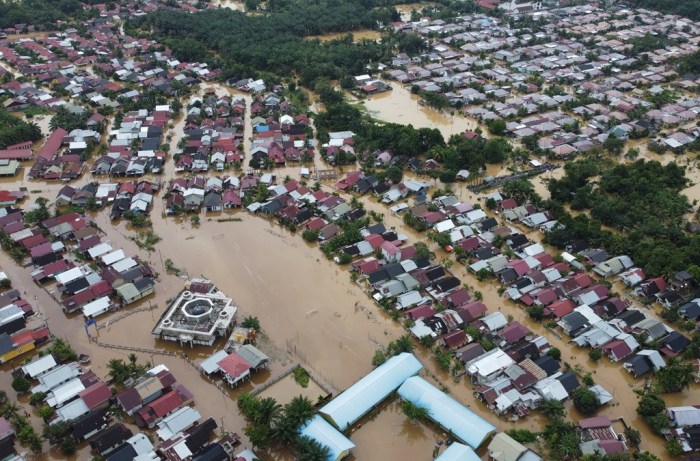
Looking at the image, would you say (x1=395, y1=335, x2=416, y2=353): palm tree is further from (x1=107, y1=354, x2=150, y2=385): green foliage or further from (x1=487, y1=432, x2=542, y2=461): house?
(x1=107, y1=354, x2=150, y2=385): green foliage

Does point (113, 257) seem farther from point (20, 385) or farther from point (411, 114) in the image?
point (411, 114)

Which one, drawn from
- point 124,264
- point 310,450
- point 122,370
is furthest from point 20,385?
point 310,450

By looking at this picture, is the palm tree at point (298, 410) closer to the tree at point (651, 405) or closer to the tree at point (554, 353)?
the tree at point (554, 353)

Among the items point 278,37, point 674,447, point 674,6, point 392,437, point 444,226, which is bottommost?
point 392,437

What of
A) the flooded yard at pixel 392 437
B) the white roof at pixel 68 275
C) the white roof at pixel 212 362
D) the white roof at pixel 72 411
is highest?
the white roof at pixel 68 275

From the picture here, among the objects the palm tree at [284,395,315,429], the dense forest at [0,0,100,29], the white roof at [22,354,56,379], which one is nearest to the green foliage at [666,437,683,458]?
the palm tree at [284,395,315,429]

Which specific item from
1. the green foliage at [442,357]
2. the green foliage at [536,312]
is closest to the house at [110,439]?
the green foliage at [442,357]

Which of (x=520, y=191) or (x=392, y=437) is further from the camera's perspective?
(x=520, y=191)
